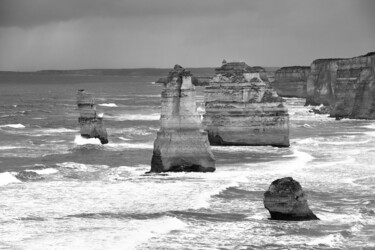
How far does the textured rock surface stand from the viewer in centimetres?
2517

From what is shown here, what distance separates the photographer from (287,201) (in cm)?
2541

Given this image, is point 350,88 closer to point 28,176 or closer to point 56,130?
point 56,130

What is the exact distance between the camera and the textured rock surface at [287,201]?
25172 millimetres

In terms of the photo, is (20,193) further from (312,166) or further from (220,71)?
(220,71)

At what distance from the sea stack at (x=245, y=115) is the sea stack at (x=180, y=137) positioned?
1170 centimetres

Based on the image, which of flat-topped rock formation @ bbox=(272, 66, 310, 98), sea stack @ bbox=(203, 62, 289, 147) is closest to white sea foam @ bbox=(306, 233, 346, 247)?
sea stack @ bbox=(203, 62, 289, 147)

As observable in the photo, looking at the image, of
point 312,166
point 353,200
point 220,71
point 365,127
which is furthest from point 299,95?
point 353,200

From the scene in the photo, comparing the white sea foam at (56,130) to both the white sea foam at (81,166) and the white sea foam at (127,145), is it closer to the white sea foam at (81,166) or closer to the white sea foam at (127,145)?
the white sea foam at (127,145)

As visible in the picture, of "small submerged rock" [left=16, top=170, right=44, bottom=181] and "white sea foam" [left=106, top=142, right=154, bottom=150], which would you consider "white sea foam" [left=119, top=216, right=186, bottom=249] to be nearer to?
"small submerged rock" [left=16, top=170, right=44, bottom=181]

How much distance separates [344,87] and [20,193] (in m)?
63.6

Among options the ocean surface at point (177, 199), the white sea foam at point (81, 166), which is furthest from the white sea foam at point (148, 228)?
the white sea foam at point (81, 166)

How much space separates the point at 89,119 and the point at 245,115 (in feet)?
36.8

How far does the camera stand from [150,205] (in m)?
28.1

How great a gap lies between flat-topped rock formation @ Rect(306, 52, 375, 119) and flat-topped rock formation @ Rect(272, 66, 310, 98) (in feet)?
101
